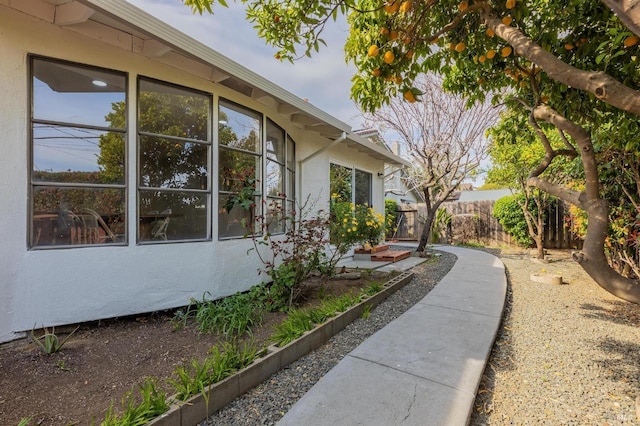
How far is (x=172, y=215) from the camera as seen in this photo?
160 inches

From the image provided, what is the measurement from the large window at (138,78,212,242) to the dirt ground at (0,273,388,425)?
1133mm

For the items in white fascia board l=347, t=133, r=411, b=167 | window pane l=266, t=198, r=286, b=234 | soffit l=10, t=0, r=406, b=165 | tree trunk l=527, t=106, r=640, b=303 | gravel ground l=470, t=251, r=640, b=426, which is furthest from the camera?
white fascia board l=347, t=133, r=411, b=167

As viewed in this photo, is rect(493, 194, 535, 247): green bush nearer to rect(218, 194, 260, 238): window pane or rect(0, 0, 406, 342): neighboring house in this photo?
rect(218, 194, 260, 238): window pane

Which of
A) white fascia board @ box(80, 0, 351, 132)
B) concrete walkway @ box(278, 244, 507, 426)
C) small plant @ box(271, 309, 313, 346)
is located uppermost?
white fascia board @ box(80, 0, 351, 132)

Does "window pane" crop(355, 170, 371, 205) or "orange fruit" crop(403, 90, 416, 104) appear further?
"window pane" crop(355, 170, 371, 205)

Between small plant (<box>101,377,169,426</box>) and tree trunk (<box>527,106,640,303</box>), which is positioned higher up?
tree trunk (<box>527,106,640,303</box>)

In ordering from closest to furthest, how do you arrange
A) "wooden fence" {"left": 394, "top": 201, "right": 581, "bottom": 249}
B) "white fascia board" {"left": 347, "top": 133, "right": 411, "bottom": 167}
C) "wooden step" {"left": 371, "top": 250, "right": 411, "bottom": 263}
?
A: "white fascia board" {"left": 347, "top": 133, "right": 411, "bottom": 167}
"wooden step" {"left": 371, "top": 250, "right": 411, "bottom": 263}
"wooden fence" {"left": 394, "top": 201, "right": 581, "bottom": 249}

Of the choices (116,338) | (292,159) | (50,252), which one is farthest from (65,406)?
(292,159)

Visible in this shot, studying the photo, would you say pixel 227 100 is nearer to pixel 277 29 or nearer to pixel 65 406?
pixel 277 29

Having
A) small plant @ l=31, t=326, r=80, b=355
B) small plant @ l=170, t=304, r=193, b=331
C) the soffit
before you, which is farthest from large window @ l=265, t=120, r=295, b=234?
small plant @ l=31, t=326, r=80, b=355

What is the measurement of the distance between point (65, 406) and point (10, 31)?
3.54m

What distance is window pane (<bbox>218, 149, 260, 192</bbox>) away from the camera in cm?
443

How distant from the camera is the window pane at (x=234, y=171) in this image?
4426 mm

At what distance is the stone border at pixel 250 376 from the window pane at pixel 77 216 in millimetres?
2325
